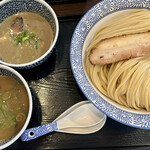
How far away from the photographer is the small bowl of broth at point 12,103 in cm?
132

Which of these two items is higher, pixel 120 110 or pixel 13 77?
pixel 13 77

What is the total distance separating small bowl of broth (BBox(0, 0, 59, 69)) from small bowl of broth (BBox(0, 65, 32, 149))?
16 cm

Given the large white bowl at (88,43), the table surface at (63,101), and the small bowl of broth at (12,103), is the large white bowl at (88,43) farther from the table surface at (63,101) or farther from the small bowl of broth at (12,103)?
the small bowl of broth at (12,103)

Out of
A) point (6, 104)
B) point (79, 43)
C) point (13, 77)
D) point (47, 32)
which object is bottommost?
point (6, 104)

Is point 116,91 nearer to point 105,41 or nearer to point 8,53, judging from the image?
point 105,41

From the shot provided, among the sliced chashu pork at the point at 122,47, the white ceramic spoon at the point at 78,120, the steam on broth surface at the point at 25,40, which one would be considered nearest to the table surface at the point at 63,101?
the white ceramic spoon at the point at 78,120

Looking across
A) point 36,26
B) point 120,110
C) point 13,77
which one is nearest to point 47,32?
point 36,26

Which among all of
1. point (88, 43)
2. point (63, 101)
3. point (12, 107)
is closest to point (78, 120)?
point (63, 101)

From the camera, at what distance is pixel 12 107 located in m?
1.37

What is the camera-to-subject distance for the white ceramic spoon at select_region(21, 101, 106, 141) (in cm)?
143

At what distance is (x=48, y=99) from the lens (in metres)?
1.59

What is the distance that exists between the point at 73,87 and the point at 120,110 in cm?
Answer: 49

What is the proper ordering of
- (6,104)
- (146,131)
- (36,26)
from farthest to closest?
(36,26) → (146,131) → (6,104)

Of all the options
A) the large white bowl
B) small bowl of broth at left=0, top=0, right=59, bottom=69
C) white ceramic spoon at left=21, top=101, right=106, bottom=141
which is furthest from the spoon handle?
small bowl of broth at left=0, top=0, right=59, bottom=69
